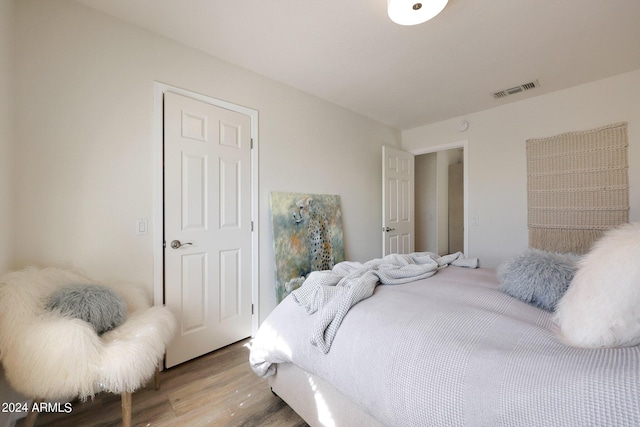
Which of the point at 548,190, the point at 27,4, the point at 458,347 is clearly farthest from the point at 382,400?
the point at 548,190

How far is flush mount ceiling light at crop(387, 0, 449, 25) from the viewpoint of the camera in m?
1.55

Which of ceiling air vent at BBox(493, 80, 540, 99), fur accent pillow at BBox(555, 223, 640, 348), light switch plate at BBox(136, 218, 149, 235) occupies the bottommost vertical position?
fur accent pillow at BBox(555, 223, 640, 348)

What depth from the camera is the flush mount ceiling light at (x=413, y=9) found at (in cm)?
155

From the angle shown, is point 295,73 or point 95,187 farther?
point 295,73

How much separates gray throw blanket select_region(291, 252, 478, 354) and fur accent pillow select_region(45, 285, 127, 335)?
1002mm

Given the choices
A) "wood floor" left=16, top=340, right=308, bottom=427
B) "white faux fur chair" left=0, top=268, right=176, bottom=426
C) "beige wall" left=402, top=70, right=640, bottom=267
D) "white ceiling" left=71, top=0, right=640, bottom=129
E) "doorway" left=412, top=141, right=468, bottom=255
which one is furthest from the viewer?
"doorway" left=412, top=141, right=468, bottom=255

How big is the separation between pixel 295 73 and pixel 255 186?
3.87ft

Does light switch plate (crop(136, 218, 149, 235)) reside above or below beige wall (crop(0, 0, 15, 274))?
below

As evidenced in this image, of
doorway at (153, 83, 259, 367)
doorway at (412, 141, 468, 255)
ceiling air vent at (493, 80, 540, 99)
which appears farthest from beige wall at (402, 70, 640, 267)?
doorway at (153, 83, 259, 367)

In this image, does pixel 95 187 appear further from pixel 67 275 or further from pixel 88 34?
pixel 88 34

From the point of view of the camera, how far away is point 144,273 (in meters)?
1.90

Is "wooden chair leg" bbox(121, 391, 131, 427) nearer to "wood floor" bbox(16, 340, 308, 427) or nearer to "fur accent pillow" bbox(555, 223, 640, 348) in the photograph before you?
"wood floor" bbox(16, 340, 308, 427)

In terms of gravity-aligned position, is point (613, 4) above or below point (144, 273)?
above

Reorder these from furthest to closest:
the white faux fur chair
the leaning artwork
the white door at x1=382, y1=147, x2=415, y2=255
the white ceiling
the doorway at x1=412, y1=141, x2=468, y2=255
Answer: the doorway at x1=412, y1=141, x2=468, y2=255 → the white door at x1=382, y1=147, x2=415, y2=255 → the leaning artwork → the white ceiling → the white faux fur chair
